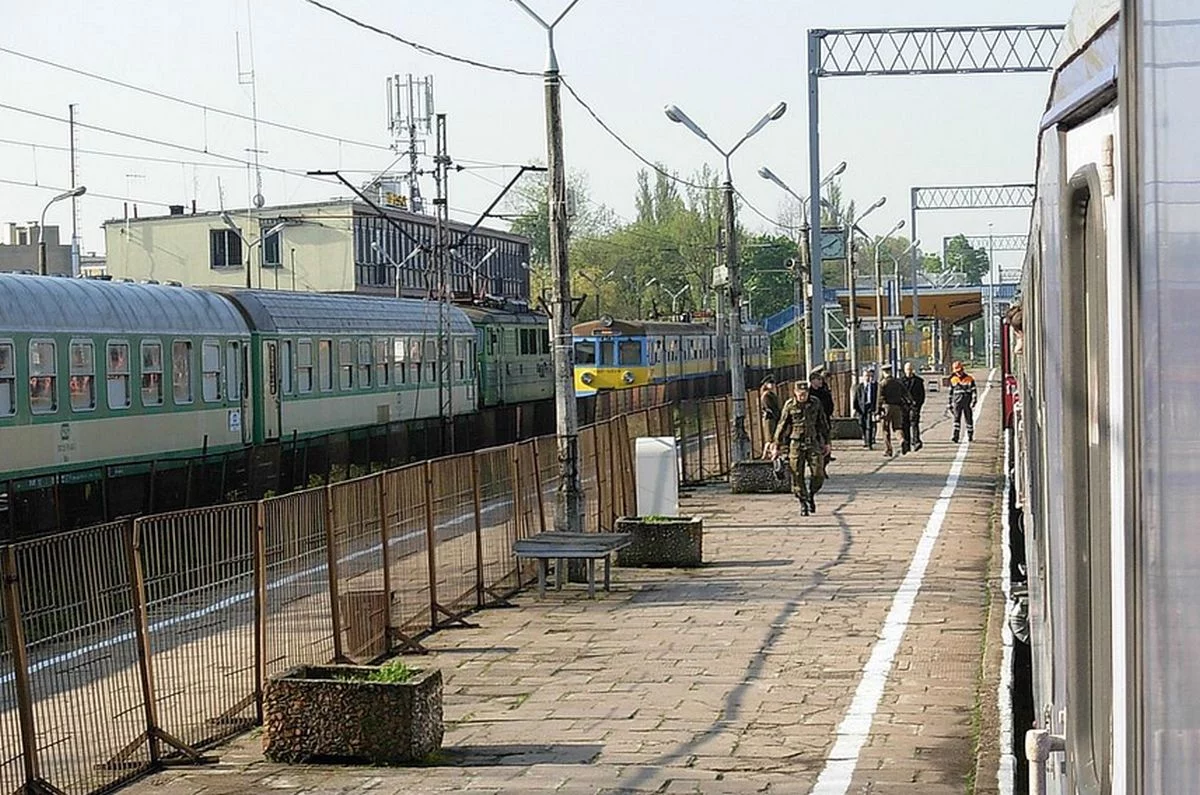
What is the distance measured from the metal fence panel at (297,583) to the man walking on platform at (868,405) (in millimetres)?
26378

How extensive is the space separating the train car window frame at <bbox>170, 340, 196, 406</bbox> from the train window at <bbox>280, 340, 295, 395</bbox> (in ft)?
12.7

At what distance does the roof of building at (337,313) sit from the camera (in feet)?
102

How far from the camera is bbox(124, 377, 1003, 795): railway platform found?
9242 millimetres

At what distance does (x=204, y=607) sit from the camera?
10.7 meters

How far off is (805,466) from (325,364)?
13.1 metres

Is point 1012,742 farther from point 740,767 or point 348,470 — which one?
point 348,470

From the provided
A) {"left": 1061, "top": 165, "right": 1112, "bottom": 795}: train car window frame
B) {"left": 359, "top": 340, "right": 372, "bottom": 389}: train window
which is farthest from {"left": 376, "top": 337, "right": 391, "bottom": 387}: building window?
{"left": 1061, "top": 165, "right": 1112, "bottom": 795}: train car window frame

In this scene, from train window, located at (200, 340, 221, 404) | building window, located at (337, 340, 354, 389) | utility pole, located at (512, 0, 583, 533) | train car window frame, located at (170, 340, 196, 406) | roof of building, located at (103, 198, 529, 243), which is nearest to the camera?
utility pole, located at (512, 0, 583, 533)

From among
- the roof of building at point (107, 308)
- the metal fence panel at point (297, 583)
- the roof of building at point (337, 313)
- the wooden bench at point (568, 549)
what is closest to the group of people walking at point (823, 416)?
the wooden bench at point (568, 549)

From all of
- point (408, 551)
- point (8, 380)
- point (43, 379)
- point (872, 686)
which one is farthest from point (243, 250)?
point (872, 686)

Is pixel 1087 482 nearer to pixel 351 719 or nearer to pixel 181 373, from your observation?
pixel 351 719

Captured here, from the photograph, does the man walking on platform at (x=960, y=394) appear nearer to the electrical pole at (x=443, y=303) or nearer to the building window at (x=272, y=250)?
the electrical pole at (x=443, y=303)

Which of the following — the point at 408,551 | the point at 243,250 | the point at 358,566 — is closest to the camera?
the point at 358,566

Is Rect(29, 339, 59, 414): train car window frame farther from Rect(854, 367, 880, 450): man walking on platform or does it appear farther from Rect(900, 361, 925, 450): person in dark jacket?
Rect(854, 367, 880, 450): man walking on platform
